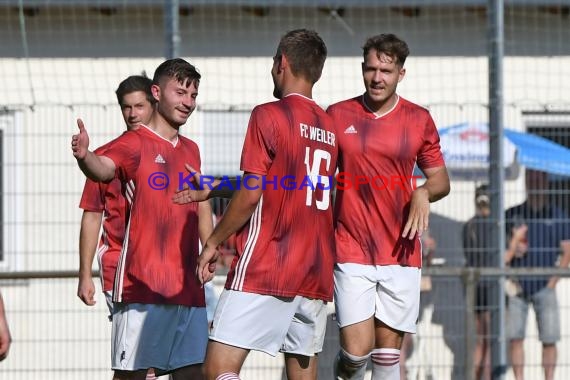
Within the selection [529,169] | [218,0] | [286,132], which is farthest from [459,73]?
[286,132]

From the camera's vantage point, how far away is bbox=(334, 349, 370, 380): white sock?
6991 mm

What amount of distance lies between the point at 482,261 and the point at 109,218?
3.73 m

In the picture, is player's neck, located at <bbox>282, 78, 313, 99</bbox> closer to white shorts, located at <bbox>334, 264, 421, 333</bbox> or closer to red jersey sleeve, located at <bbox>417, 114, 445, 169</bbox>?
red jersey sleeve, located at <bbox>417, 114, 445, 169</bbox>

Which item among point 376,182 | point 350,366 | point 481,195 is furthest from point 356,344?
point 481,195

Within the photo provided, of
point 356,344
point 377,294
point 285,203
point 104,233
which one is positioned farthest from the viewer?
point 104,233

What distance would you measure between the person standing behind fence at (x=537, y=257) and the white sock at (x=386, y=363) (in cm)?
302

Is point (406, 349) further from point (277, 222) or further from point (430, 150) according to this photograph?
point (277, 222)

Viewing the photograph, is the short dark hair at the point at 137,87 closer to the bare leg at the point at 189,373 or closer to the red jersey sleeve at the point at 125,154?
the red jersey sleeve at the point at 125,154

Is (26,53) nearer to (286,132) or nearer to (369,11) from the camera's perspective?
(369,11)

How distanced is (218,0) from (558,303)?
4.00 meters

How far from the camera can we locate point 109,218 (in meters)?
7.30

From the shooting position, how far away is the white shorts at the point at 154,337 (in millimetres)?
6590

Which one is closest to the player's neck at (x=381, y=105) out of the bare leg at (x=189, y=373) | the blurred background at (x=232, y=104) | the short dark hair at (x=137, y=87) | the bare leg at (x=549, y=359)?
the short dark hair at (x=137, y=87)

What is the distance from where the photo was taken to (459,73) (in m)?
11.1
